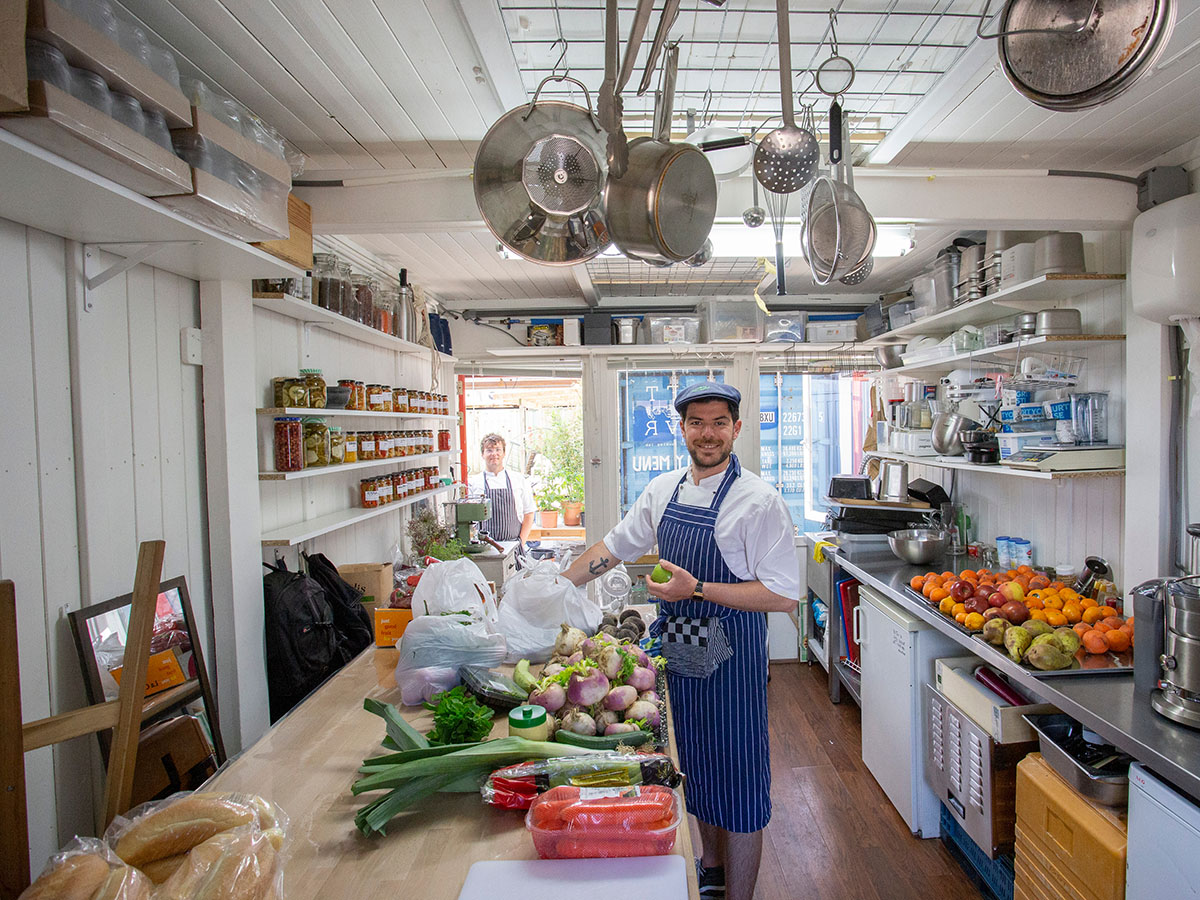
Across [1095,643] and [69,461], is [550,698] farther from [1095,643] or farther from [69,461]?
[1095,643]

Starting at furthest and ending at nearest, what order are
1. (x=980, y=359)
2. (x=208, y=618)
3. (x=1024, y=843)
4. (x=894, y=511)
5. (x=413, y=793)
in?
(x=894, y=511)
(x=980, y=359)
(x=208, y=618)
(x=1024, y=843)
(x=413, y=793)

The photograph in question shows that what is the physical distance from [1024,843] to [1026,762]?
234mm

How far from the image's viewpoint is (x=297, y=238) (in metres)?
2.10

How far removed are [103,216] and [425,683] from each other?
1316mm

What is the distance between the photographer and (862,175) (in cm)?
223

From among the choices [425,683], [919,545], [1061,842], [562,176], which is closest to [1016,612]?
[1061,842]

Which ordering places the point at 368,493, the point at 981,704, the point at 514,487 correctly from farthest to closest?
1. the point at 514,487
2. the point at 368,493
3. the point at 981,704

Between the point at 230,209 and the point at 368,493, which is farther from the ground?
the point at 230,209

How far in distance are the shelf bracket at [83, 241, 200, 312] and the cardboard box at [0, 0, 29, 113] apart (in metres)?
0.64

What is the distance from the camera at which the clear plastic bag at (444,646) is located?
1729 mm

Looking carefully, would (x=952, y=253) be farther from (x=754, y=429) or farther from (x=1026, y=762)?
(x=1026, y=762)

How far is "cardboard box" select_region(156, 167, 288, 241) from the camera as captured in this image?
4.72 feet

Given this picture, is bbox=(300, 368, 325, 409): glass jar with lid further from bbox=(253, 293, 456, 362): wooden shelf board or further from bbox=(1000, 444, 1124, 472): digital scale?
Result: bbox=(1000, 444, 1124, 472): digital scale

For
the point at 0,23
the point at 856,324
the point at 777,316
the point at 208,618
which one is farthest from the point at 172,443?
the point at 856,324
